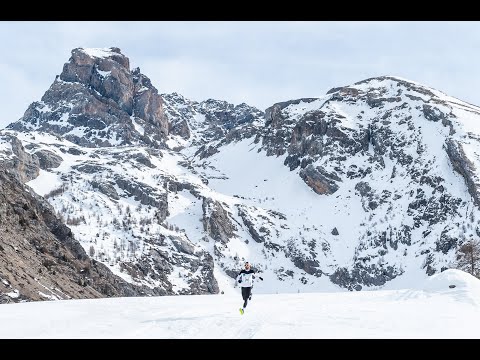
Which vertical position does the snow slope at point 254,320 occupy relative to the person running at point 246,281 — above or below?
below

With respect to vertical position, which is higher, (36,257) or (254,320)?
(36,257)

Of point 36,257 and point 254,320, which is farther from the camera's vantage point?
point 36,257

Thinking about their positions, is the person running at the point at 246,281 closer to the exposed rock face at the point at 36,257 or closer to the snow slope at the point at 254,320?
the snow slope at the point at 254,320

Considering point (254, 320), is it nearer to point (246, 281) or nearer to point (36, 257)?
point (246, 281)

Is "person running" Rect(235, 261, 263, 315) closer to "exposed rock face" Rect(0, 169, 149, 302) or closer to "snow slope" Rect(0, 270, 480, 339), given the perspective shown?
"snow slope" Rect(0, 270, 480, 339)

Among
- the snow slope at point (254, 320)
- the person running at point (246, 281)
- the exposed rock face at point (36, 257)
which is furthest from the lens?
the exposed rock face at point (36, 257)

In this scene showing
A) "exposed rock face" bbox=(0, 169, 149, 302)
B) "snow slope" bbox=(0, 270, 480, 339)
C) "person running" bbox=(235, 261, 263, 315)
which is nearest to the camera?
"snow slope" bbox=(0, 270, 480, 339)

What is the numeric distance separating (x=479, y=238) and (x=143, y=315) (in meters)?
181

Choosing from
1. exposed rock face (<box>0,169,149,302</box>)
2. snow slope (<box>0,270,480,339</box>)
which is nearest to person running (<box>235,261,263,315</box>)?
snow slope (<box>0,270,480,339</box>)

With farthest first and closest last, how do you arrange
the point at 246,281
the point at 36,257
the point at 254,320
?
the point at 36,257, the point at 246,281, the point at 254,320

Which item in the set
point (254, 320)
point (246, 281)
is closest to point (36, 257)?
point (246, 281)

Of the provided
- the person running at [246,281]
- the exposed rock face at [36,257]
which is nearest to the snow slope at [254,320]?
the person running at [246,281]

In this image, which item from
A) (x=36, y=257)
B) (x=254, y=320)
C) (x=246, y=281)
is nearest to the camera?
(x=254, y=320)
